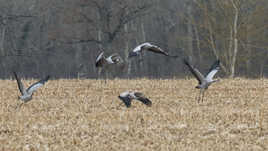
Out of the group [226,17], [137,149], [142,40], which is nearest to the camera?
[137,149]

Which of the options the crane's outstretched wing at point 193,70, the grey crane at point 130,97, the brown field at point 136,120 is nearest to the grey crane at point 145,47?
the crane's outstretched wing at point 193,70

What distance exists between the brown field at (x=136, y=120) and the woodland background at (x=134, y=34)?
3.66m

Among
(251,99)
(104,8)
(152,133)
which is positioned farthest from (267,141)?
(104,8)

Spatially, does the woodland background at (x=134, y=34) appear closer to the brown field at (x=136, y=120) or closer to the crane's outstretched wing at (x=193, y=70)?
the brown field at (x=136, y=120)

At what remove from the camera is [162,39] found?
142 feet

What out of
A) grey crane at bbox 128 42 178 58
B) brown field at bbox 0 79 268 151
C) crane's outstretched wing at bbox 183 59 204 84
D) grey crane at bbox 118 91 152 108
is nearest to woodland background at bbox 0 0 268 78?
brown field at bbox 0 79 268 151

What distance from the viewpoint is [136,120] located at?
8609mm

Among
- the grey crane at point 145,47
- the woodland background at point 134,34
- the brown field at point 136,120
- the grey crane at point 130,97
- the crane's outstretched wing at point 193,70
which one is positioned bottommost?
the brown field at point 136,120

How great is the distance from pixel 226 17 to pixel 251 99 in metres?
14.5

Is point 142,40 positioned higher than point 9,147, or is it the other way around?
point 142,40

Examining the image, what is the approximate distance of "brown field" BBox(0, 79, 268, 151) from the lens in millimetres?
7012

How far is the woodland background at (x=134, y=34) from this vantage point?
81.2 ft

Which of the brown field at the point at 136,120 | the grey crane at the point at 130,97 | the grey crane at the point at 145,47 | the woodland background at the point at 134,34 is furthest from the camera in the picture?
the woodland background at the point at 134,34

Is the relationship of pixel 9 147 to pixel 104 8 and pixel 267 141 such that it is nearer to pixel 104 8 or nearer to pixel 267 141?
pixel 267 141
